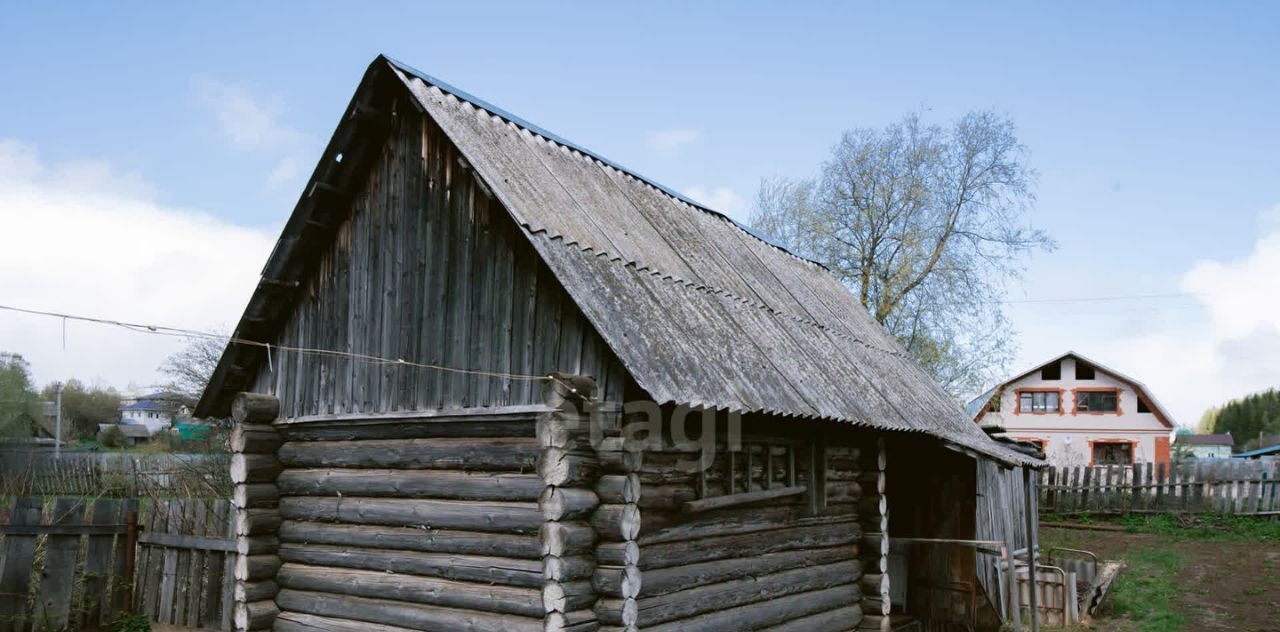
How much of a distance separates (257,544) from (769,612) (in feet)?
17.4

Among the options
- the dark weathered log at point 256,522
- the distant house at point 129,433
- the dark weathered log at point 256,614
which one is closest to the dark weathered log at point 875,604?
the dark weathered log at point 256,614

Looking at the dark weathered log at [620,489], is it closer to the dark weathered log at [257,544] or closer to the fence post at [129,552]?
the dark weathered log at [257,544]

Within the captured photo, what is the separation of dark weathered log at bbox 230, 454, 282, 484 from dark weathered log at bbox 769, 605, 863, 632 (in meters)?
5.45

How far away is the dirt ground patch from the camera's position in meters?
14.9

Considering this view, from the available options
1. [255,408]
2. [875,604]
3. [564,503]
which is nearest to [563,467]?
[564,503]

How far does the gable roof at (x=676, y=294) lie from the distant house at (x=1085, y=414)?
34.6 metres

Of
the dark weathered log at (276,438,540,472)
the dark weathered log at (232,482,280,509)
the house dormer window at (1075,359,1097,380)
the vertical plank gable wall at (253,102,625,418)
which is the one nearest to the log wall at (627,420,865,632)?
the dark weathered log at (276,438,540,472)

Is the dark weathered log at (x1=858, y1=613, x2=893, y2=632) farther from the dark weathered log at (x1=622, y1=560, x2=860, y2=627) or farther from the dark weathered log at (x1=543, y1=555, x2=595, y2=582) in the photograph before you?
the dark weathered log at (x1=543, y1=555, x2=595, y2=582)

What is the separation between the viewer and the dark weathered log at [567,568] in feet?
25.1

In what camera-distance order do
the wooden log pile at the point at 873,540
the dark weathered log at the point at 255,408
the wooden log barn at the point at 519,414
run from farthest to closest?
1. the wooden log pile at the point at 873,540
2. the dark weathered log at the point at 255,408
3. the wooden log barn at the point at 519,414

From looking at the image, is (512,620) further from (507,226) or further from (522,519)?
(507,226)

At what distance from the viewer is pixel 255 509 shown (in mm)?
10398

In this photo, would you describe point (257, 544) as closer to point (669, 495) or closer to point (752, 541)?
point (669, 495)

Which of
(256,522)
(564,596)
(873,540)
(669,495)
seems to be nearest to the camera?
(564,596)
